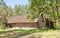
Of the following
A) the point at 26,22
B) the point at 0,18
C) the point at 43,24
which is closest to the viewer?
the point at 43,24

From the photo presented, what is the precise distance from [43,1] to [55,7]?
2898 mm

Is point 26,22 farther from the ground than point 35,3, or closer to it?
closer to it

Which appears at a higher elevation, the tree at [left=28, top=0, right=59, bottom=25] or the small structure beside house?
the tree at [left=28, top=0, right=59, bottom=25]

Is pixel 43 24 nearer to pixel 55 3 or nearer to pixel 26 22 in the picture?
pixel 26 22

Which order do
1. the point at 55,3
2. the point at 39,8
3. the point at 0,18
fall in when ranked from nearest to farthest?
the point at 55,3, the point at 39,8, the point at 0,18

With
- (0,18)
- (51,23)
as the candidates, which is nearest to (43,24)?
(51,23)

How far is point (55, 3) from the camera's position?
37.1 metres

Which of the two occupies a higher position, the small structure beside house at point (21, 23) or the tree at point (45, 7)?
the tree at point (45, 7)

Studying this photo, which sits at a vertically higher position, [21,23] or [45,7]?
[45,7]

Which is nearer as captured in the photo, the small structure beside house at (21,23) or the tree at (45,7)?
the tree at (45,7)

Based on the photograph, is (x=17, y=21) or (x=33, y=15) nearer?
(x=33, y=15)

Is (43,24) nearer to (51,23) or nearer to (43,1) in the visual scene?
(51,23)

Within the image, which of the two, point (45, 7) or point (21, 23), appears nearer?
point (45, 7)

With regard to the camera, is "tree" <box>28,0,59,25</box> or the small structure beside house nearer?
"tree" <box>28,0,59,25</box>
